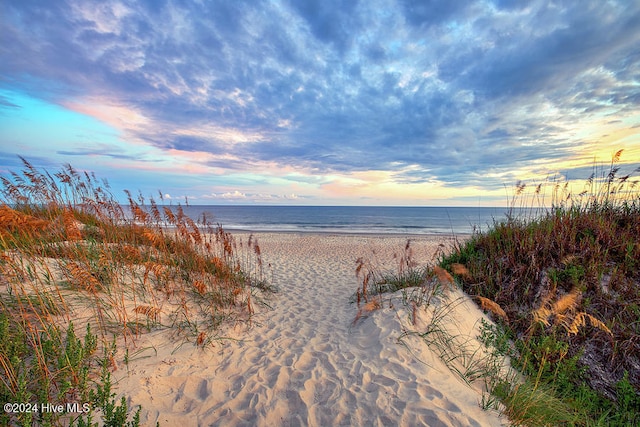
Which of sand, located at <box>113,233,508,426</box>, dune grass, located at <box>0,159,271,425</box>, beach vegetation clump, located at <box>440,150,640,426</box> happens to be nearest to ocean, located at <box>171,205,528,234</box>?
beach vegetation clump, located at <box>440,150,640,426</box>

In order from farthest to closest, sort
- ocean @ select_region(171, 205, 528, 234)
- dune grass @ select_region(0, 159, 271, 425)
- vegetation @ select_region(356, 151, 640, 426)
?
ocean @ select_region(171, 205, 528, 234) → vegetation @ select_region(356, 151, 640, 426) → dune grass @ select_region(0, 159, 271, 425)

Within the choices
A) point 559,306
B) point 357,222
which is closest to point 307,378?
point 559,306

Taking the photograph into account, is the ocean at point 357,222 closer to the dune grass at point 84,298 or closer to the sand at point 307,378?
the dune grass at point 84,298

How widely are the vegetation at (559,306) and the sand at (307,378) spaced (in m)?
0.44

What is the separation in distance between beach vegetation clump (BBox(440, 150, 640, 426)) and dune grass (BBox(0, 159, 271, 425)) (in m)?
4.69

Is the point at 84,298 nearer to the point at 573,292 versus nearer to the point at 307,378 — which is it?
the point at 307,378

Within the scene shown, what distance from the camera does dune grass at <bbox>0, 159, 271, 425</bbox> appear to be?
295cm

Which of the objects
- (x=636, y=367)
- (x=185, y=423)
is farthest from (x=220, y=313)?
(x=636, y=367)

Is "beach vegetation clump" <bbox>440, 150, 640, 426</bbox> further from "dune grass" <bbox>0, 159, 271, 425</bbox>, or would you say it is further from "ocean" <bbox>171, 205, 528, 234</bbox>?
"dune grass" <bbox>0, 159, 271, 425</bbox>

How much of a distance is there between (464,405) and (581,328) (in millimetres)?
3508

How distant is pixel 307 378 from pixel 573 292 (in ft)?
16.2

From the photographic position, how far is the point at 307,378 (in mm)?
3869

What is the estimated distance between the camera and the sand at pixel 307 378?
316 centimetres

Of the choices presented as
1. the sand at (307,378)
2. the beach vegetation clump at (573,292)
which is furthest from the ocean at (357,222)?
the sand at (307,378)
